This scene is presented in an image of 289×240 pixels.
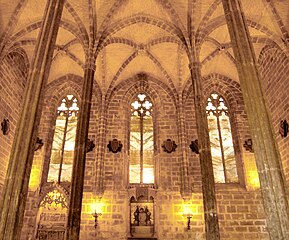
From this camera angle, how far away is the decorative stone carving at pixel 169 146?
1239cm

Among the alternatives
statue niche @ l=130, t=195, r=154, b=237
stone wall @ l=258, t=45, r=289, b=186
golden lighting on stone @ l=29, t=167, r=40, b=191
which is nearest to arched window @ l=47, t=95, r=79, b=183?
golden lighting on stone @ l=29, t=167, r=40, b=191

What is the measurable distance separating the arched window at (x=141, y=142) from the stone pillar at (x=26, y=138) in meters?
6.69

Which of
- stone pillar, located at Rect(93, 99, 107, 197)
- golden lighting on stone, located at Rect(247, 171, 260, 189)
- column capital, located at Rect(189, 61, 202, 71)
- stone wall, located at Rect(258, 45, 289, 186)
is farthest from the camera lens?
golden lighting on stone, located at Rect(247, 171, 260, 189)

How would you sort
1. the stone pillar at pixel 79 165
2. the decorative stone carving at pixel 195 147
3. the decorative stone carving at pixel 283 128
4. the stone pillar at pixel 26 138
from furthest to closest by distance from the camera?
1. the decorative stone carving at pixel 195 147
2. the decorative stone carving at pixel 283 128
3. the stone pillar at pixel 79 165
4. the stone pillar at pixel 26 138

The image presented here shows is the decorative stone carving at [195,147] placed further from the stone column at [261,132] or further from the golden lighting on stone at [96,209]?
the stone column at [261,132]

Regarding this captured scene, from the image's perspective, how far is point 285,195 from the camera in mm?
4941

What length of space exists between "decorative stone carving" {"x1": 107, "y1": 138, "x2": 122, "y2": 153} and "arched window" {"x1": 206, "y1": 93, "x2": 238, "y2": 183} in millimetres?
4041

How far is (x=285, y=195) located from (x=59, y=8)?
22.0ft

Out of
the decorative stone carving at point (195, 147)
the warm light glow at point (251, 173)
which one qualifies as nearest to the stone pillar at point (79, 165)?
the decorative stone carving at point (195, 147)

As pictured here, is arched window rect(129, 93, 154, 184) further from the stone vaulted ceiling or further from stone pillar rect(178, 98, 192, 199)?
the stone vaulted ceiling

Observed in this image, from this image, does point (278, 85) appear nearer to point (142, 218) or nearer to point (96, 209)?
point (142, 218)

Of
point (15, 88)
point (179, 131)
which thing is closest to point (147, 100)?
point (179, 131)

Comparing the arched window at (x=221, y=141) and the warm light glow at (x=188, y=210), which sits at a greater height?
the arched window at (x=221, y=141)

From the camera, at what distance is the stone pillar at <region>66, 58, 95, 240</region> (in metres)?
7.39
